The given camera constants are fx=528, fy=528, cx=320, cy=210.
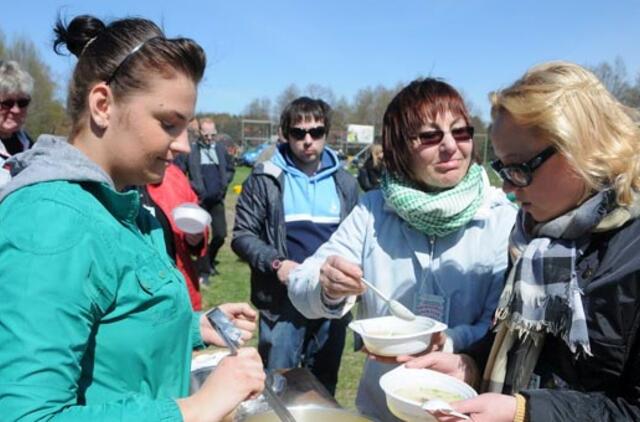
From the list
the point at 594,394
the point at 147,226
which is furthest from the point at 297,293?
the point at 594,394

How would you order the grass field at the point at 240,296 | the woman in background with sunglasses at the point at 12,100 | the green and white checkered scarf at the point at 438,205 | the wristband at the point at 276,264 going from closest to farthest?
1. the green and white checkered scarf at the point at 438,205
2. the wristband at the point at 276,264
3. the woman in background with sunglasses at the point at 12,100
4. the grass field at the point at 240,296

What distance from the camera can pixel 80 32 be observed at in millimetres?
1286

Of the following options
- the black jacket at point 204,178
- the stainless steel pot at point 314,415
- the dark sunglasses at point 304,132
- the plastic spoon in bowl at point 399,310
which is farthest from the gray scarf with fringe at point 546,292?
the black jacket at point 204,178

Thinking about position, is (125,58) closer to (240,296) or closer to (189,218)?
(189,218)

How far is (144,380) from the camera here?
1086mm

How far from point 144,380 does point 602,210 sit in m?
1.13

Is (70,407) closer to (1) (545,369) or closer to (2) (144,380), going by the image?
(2) (144,380)

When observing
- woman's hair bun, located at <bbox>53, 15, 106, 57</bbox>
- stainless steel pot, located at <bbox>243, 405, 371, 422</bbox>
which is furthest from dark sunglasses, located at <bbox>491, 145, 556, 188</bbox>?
woman's hair bun, located at <bbox>53, 15, 106, 57</bbox>

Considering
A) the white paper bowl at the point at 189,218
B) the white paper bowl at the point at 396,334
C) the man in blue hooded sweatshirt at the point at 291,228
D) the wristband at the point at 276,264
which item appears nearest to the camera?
the white paper bowl at the point at 396,334

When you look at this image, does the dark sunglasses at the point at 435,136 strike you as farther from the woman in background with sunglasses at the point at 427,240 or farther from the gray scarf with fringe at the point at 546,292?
the gray scarf with fringe at the point at 546,292

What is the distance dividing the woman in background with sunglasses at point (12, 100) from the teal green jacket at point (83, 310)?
2.86 m

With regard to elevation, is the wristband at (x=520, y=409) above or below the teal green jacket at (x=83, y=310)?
below

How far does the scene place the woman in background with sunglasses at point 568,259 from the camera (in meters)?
1.20

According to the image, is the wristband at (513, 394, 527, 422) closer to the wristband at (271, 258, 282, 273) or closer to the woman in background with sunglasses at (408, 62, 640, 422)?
the woman in background with sunglasses at (408, 62, 640, 422)
